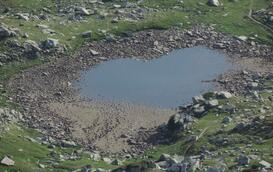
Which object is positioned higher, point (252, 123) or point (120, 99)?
point (252, 123)

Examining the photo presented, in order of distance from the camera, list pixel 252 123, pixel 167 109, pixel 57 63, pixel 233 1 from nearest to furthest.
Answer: pixel 252 123 < pixel 167 109 < pixel 57 63 < pixel 233 1

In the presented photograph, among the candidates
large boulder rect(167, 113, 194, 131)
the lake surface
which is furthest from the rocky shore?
large boulder rect(167, 113, 194, 131)

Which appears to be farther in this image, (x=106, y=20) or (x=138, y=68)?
(x=106, y=20)

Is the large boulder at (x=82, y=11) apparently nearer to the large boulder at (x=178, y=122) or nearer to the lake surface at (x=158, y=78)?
the lake surface at (x=158, y=78)

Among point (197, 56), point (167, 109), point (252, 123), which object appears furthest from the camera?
point (197, 56)

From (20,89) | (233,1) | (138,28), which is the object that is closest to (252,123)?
(20,89)

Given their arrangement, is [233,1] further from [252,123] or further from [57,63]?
[252,123]
